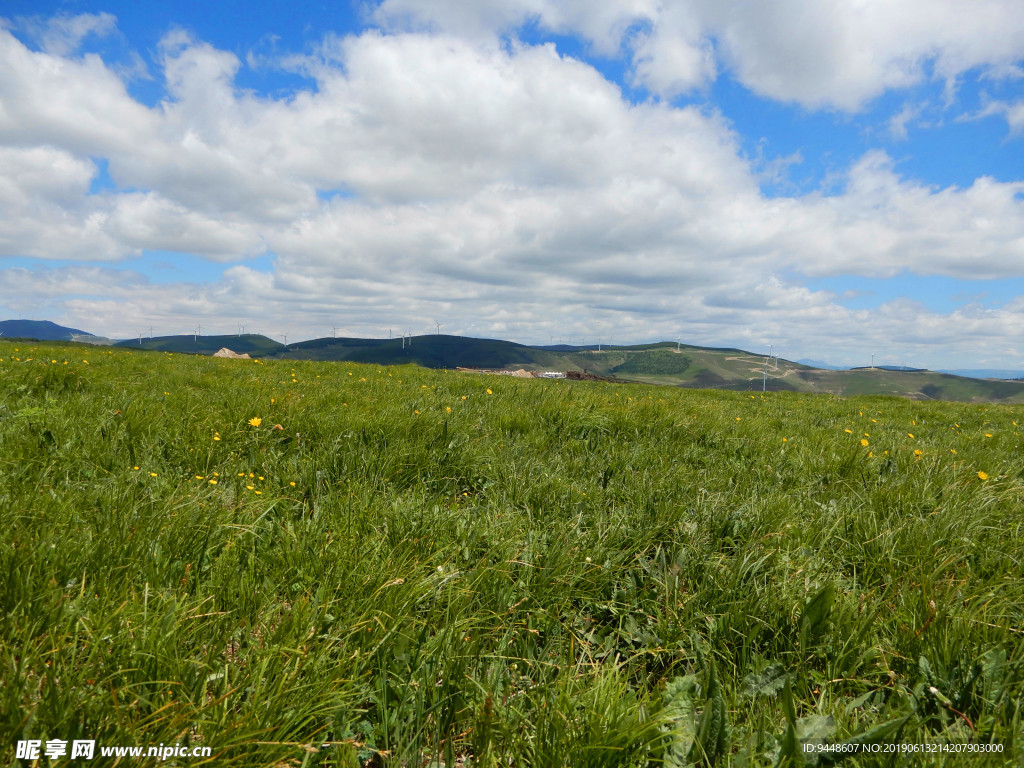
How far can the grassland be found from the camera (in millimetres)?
1945

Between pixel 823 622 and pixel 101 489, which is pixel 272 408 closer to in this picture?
pixel 101 489

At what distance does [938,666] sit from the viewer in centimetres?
246

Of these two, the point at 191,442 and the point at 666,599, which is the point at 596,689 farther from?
the point at 191,442

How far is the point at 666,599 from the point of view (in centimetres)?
307

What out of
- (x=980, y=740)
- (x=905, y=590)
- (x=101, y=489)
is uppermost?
(x=101, y=489)

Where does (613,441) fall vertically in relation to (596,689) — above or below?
above

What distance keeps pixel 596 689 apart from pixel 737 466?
4475mm

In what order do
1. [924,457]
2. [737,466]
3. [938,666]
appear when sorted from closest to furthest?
[938,666] → [737,466] → [924,457]

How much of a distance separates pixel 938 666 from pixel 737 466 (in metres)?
3.58

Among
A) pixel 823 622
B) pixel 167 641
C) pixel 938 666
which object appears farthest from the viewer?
pixel 823 622

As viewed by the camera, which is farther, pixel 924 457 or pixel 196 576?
pixel 924 457

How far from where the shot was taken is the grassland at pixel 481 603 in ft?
6.38

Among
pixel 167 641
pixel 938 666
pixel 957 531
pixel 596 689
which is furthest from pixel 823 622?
pixel 167 641

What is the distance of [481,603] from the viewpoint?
294 centimetres
